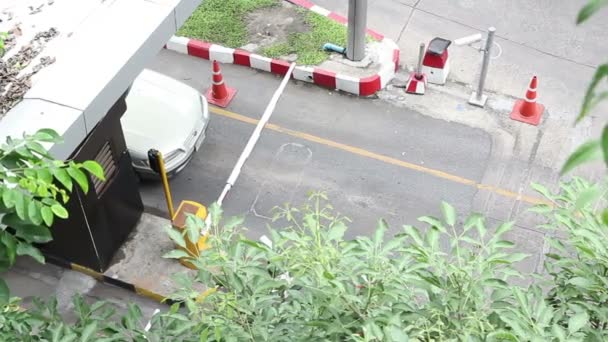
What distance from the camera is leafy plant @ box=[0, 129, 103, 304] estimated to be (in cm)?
346

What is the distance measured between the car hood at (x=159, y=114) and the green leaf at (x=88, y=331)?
206 inches

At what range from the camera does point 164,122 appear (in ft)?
30.1

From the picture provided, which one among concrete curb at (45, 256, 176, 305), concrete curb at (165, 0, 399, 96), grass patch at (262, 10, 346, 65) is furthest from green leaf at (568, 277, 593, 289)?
grass patch at (262, 10, 346, 65)

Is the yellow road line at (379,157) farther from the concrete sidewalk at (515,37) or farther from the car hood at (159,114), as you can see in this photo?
the concrete sidewalk at (515,37)

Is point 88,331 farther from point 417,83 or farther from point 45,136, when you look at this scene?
point 417,83

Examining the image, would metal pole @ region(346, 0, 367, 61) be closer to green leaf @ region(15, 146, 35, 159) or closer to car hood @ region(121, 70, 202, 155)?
car hood @ region(121, 70, 202, 155)

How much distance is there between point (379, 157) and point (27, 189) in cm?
637

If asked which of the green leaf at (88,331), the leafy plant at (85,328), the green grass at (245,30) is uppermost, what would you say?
the green leaf at (88,331)

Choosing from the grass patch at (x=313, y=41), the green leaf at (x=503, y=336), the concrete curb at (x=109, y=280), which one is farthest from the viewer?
the grass patch at (x=313, y=41)

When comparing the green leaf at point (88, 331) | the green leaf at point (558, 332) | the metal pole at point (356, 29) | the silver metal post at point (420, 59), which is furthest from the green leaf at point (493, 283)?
the metal pole at point (356, 29)

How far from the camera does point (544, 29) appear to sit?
11.3m

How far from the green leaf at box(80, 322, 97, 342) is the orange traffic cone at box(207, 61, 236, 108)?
6.60m

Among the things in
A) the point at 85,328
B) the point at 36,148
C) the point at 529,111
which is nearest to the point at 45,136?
the point at 36,148

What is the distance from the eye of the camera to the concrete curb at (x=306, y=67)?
10.4 meters
